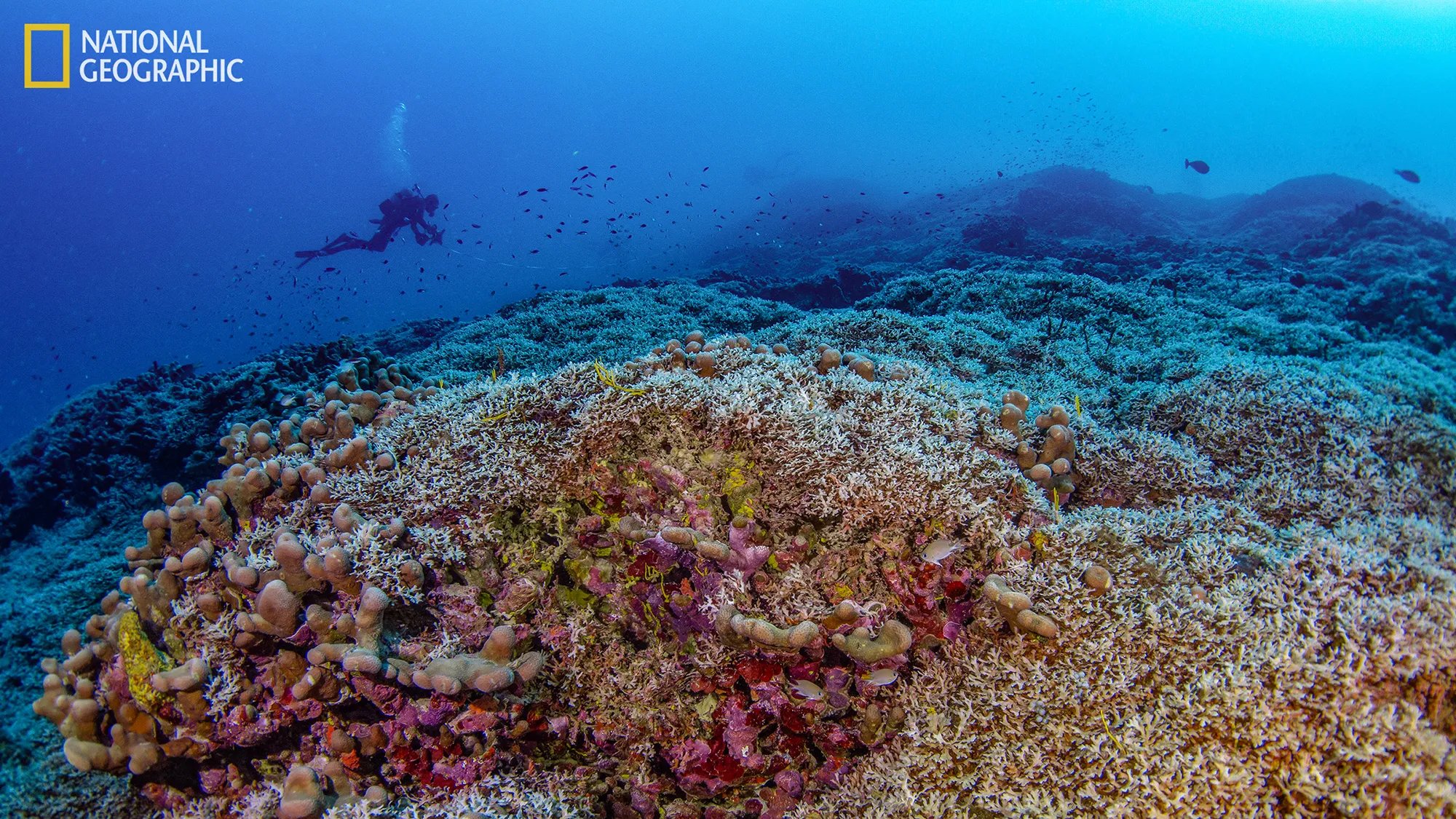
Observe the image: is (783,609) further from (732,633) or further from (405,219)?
(405,219)

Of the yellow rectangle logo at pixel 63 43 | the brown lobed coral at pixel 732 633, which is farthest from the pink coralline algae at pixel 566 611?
the yellow rectangle logo at pixel 63 43

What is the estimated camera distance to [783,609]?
100 inches

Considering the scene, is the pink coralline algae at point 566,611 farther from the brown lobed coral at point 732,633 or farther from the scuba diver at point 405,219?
the scuba diver at point 405,219

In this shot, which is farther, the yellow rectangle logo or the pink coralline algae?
the yellow rectangle logo

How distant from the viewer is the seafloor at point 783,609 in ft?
6.79

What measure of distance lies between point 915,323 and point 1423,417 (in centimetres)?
414

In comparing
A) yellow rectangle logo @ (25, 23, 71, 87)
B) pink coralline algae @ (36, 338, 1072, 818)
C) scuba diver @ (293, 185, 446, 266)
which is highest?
yellow rectangle logo @ (25, 23, 71, 87)

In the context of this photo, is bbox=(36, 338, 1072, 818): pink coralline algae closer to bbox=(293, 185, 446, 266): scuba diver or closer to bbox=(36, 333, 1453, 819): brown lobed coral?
bbox=(36, 333, 1453, 819): brown lobed coral

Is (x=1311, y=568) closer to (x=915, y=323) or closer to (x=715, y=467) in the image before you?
(x=715, y=467)

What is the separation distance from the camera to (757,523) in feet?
9.32

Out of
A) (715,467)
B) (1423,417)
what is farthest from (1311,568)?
(715,467)

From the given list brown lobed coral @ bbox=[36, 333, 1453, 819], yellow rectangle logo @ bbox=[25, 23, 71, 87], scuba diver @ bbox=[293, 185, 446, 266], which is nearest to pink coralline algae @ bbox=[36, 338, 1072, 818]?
brown lobed coral @ bbox=[36, 333, 1453, 819]

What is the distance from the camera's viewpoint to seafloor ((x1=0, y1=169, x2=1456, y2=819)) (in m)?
2.07

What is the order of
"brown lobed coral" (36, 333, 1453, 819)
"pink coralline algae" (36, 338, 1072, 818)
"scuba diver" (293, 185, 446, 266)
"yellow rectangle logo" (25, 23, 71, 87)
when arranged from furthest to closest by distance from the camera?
"scuba diver" (293, 185, 446, 266) < "yellow rectangle logo" (25, 23, 71, 87) < "pink coralline algae" (36, 338, 1072, 818) < "brown lobed coral" (36, 333, 1453, 819)
